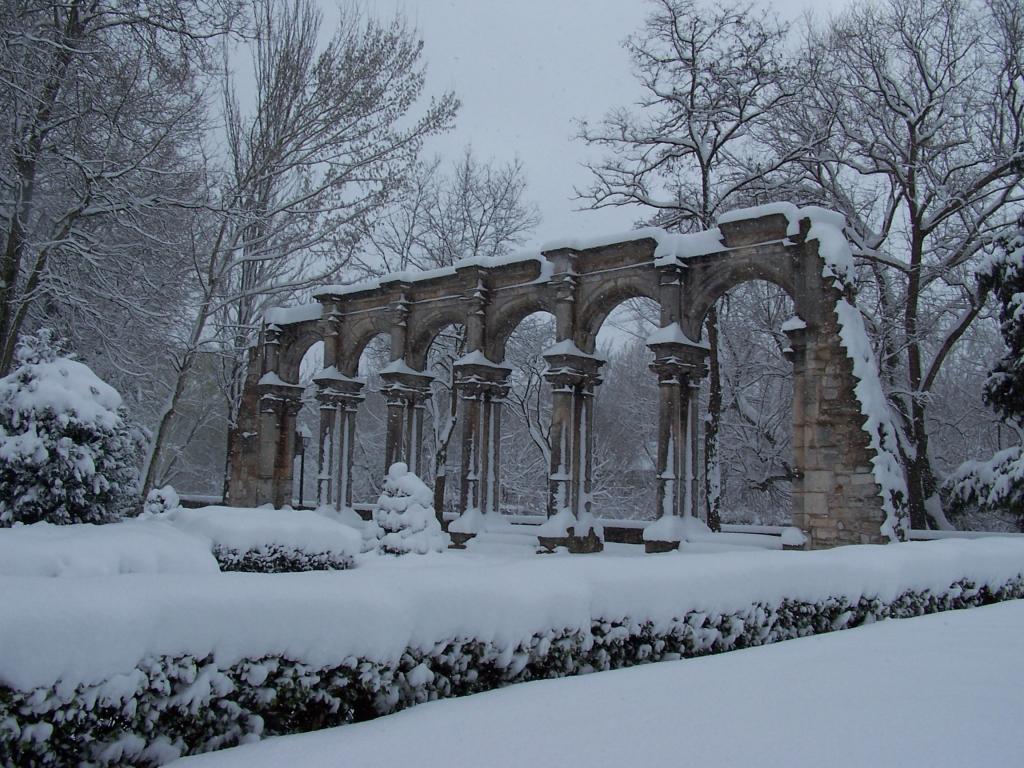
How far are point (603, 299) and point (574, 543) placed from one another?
14.4ft

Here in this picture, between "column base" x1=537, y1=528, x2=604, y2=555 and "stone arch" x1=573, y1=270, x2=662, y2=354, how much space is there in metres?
3.39

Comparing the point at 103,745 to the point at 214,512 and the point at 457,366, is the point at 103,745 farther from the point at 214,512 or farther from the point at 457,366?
the point at 457,366

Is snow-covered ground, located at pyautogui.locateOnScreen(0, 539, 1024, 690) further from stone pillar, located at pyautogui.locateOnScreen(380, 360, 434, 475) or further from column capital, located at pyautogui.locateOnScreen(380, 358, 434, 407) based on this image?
column capital, located at pyautogui.locateOnScreen(380, 358, 434, 407)

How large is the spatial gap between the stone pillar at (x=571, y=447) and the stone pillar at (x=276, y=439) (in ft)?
26.0

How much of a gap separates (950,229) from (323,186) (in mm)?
14002

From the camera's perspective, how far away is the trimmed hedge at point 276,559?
9891mm

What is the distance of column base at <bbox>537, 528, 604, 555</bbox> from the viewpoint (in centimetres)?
1457

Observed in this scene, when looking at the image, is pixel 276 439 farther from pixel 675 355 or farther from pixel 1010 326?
pixel 1010 326

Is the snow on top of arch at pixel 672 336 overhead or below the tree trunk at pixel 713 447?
overhead

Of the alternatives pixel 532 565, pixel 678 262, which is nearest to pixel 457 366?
pixel 678 262

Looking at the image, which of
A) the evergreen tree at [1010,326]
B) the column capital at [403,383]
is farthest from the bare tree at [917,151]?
the column capital at [403,383]

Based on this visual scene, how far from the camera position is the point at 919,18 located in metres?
18.0

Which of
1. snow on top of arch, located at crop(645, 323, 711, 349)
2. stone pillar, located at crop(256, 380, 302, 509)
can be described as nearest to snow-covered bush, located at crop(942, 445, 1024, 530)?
snow on top of arch, located at crop(645, 323, 711, 349)

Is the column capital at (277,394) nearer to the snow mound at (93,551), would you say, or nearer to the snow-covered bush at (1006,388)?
the snow mound at (93,551)
